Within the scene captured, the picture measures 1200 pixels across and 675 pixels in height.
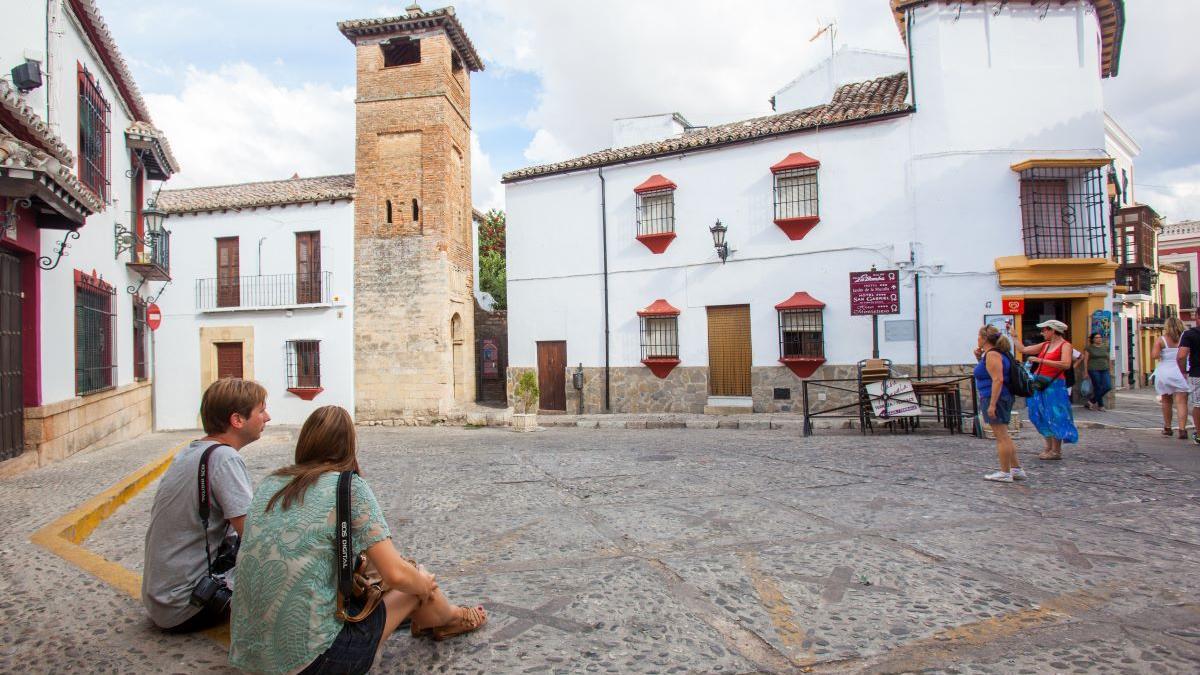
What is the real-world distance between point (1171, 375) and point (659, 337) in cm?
936

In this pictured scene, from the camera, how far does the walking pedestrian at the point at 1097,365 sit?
12570 mm

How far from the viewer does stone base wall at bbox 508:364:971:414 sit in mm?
14000

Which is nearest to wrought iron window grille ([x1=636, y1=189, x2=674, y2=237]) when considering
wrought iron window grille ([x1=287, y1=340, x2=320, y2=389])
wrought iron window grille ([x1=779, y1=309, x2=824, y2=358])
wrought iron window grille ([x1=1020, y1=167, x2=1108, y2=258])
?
wrought iron window grille ([x1=779, y1=309, x2=824, y2=358])

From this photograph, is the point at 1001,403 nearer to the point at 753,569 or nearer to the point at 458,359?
the point at 753,569

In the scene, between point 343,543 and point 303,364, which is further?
point 303,364

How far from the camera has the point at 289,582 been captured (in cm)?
232

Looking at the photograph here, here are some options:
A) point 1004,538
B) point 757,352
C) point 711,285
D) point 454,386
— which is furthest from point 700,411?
point 1004,538

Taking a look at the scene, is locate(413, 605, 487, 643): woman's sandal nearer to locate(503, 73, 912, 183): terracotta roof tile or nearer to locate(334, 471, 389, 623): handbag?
locate(334, 471, 389, 623): handbag

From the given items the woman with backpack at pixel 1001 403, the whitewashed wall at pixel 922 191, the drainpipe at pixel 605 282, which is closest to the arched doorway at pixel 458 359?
the drainpipe at pixel 605 282

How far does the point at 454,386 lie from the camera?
18.7 m

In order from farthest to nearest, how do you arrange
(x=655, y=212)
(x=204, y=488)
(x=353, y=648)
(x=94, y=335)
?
(x=655, y=212) → (x=94, y=335) → (x=204, y=488) → (x=353, y=648)

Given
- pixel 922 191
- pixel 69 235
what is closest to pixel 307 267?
pixel 69 235

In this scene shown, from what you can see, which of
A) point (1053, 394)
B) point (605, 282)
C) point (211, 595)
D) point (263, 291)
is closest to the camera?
point (211, 595)

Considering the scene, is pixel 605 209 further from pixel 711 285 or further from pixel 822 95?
pixel 822 95
